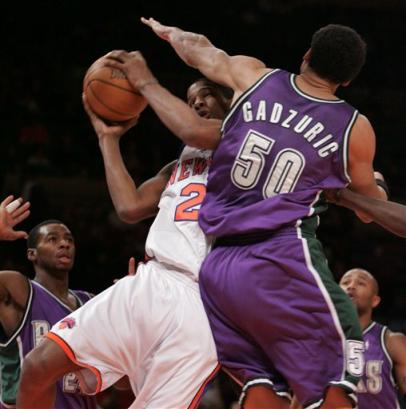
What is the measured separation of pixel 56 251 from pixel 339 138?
8.64 ft

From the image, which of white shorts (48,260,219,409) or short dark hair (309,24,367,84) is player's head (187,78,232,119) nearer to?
short dark hair (309,24,367,84)

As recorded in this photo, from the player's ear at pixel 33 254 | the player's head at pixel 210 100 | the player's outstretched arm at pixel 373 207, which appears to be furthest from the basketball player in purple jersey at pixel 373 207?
the player's ear at pixel 33 254

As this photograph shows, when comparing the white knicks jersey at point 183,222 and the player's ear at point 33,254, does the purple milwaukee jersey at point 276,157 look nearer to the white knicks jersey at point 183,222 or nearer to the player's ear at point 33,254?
the white knicks jersey at point 183,222

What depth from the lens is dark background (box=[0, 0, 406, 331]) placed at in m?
11.1

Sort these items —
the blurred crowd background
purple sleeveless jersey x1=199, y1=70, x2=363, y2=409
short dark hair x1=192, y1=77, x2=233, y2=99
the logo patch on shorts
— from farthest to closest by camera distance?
the blurred crowd background → short dark hair x1=192, y1=77, x2=233, y2=99 → the logo patch on shorts → purple sleeveless jersey x1=199, y1=70, x2=363, y2=409

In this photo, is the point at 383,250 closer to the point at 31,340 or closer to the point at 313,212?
the point at 31,340

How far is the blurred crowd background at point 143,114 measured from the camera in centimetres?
1111

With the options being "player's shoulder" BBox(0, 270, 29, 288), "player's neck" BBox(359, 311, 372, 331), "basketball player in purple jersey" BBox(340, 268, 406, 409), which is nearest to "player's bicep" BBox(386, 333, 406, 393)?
"basketball player in purple jersey" BBox(340, 268, 406, 409)

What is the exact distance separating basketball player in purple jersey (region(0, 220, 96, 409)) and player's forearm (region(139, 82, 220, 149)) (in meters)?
2.02

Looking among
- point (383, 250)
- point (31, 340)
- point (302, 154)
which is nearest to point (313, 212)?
point (302, 154)

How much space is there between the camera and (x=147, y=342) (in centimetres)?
366

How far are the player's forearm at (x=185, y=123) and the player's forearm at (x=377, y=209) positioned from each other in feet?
2.04

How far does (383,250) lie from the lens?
13.4 m

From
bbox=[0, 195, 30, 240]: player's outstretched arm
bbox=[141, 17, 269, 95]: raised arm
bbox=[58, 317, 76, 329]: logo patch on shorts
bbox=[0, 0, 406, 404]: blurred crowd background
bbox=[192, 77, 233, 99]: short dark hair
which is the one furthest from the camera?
bbox=[0, 0, 406, 404]: blurred crowd background
